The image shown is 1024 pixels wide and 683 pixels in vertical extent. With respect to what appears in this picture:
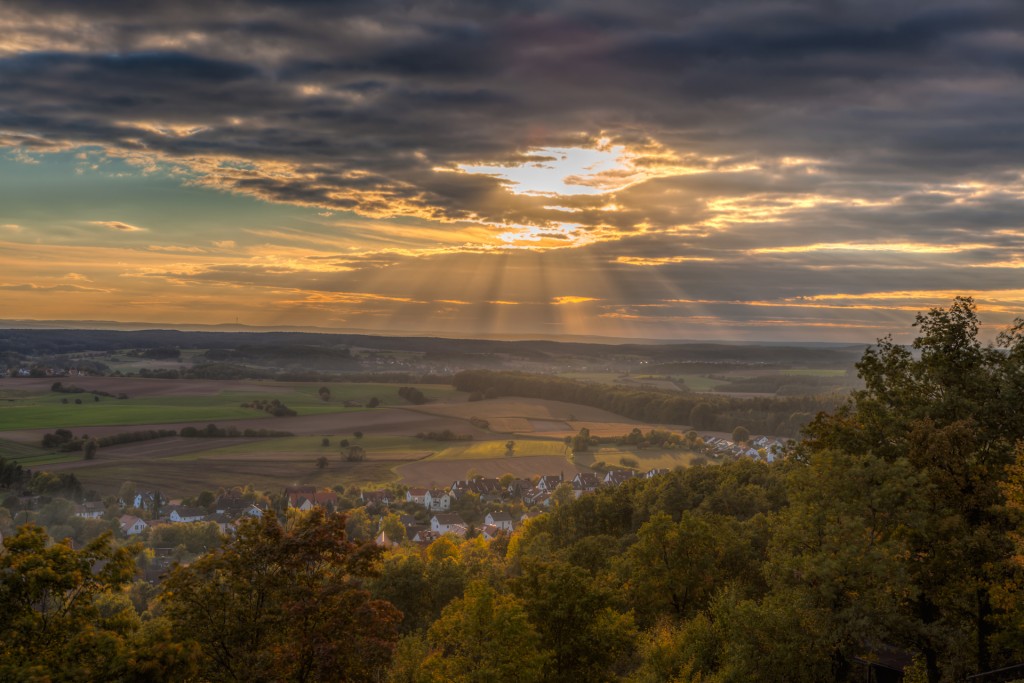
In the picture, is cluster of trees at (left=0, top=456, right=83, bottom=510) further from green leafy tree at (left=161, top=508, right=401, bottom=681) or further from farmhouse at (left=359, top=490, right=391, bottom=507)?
green leafy tree at (left=161, top=508, right=401, bottom=681)

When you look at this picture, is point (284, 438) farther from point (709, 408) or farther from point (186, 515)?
point (709, 408)

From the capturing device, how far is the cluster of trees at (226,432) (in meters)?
137

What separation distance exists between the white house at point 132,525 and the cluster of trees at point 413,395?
98293 millimetres

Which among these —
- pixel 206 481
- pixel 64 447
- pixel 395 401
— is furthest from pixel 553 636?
pixel 395 401

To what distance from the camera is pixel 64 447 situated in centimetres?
11988

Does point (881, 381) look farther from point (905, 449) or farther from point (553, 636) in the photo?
point (553, 636)

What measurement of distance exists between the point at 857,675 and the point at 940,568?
5.94 meters

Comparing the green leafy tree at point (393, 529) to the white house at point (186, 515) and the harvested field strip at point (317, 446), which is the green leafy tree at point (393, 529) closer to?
the white house at point (186, 515)

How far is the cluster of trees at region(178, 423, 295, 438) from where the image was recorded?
137 meters

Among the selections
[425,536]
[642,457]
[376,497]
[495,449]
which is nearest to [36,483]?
[376,497]

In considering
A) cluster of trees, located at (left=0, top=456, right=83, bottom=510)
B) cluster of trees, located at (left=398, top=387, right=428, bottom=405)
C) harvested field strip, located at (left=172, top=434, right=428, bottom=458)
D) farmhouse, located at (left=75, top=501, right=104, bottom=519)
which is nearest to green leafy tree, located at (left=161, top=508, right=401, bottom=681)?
farmhouse, located at (left=75, top=501, right=104, bottom=519)

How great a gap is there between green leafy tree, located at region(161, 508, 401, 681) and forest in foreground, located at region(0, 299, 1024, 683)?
0.18 ft

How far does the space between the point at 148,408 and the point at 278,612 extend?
504 ft

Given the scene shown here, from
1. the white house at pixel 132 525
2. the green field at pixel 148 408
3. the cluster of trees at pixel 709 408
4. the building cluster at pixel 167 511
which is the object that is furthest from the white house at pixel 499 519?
the cluster of trees at pixel 709 408
